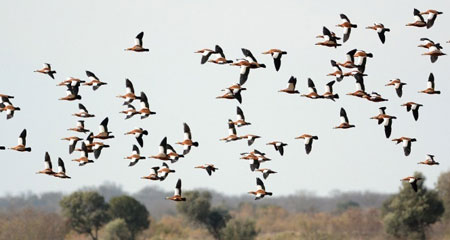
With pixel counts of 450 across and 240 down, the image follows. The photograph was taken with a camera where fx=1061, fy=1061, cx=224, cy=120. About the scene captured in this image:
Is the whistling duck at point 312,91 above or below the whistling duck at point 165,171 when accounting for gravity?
above

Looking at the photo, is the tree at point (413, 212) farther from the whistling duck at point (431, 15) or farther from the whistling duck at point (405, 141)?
the whistling duck at point (431, 15)

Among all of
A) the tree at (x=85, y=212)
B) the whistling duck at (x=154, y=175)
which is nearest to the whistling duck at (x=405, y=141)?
the whistling duck at (x=154, y=175)

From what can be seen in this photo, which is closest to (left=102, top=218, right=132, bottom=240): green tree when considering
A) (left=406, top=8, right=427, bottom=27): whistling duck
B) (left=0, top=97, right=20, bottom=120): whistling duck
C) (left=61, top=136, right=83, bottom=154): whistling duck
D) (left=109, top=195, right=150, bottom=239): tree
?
(left=109, top=195, right=150, bottom=239): tree

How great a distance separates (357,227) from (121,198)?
83.4 feet

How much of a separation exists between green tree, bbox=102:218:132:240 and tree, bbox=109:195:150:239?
4.05 meters

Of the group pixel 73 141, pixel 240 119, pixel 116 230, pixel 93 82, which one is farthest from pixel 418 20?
pixel 116 230

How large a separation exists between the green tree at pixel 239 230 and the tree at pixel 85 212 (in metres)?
12.9

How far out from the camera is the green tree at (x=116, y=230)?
3907 inches

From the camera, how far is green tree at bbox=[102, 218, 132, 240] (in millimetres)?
99250

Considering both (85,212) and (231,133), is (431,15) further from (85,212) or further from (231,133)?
(85,212)

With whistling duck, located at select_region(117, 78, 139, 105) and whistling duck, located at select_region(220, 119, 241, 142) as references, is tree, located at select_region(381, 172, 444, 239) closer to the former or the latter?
whistling duck, located at select_region(220, 119, 241, 142)

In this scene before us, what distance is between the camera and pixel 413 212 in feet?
310

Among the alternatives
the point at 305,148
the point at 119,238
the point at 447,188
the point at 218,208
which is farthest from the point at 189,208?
the point at 305,148

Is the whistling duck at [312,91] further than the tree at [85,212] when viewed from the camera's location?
No
